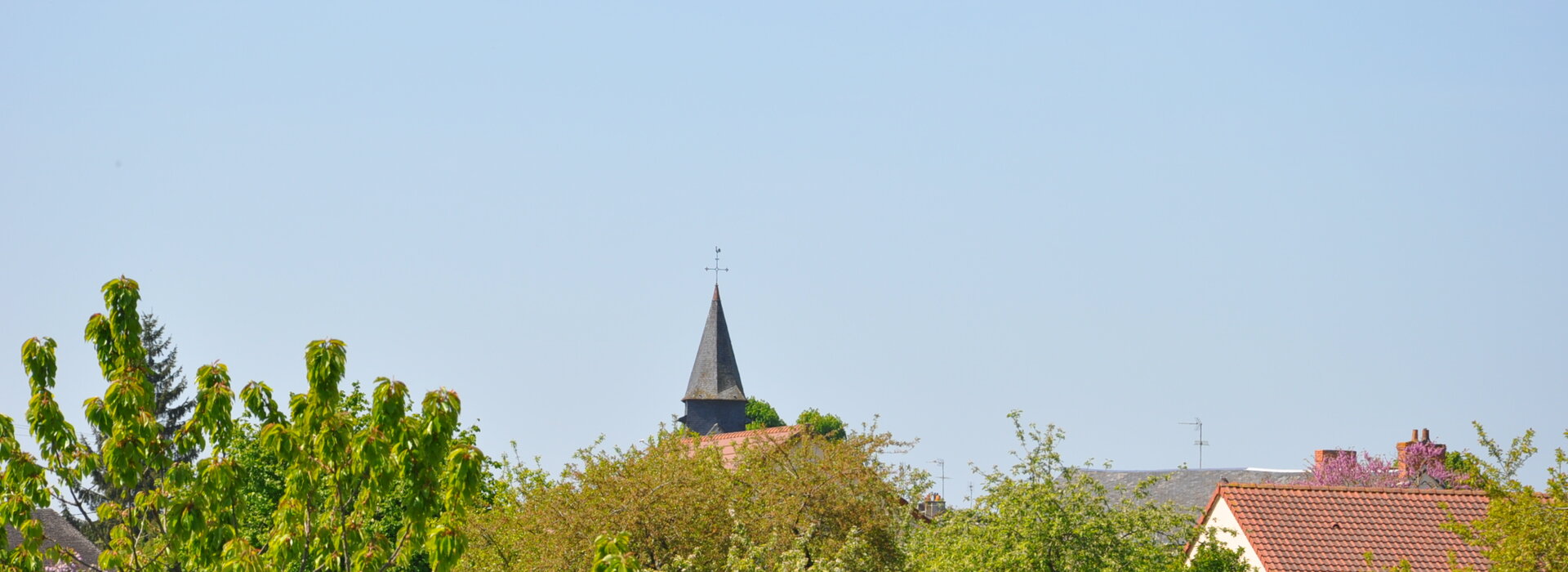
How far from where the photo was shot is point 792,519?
2567 centimetres

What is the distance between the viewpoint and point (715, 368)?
99.5m

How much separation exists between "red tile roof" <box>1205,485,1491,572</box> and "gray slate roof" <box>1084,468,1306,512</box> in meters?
26.5

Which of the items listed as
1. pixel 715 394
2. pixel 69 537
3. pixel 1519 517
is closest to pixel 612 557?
pixel 1519 517

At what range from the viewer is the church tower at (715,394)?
9825 centimetres

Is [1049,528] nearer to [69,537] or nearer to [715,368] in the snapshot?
[69,537]

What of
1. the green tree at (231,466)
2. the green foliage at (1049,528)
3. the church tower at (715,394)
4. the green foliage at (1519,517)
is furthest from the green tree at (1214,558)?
the church tower at (715,394)

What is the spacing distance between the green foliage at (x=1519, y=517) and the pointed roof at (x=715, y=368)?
79.1 metres

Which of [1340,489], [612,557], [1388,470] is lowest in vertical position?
[612,557]

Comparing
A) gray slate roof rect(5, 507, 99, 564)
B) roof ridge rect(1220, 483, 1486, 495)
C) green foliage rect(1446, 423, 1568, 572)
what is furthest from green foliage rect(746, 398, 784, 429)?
green foliage rect(1446, 423, 1568, 572)

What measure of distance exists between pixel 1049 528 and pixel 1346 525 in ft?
31.7

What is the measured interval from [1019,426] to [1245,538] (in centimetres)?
732

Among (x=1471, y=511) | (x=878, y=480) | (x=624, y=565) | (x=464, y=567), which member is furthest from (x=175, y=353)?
(x=624, y=565)

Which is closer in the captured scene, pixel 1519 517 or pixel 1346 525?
pixel 1519 517

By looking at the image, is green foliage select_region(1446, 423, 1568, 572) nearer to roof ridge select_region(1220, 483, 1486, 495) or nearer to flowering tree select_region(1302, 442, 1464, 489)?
roof ridge select_region(1220, 483, 1486, 495)
